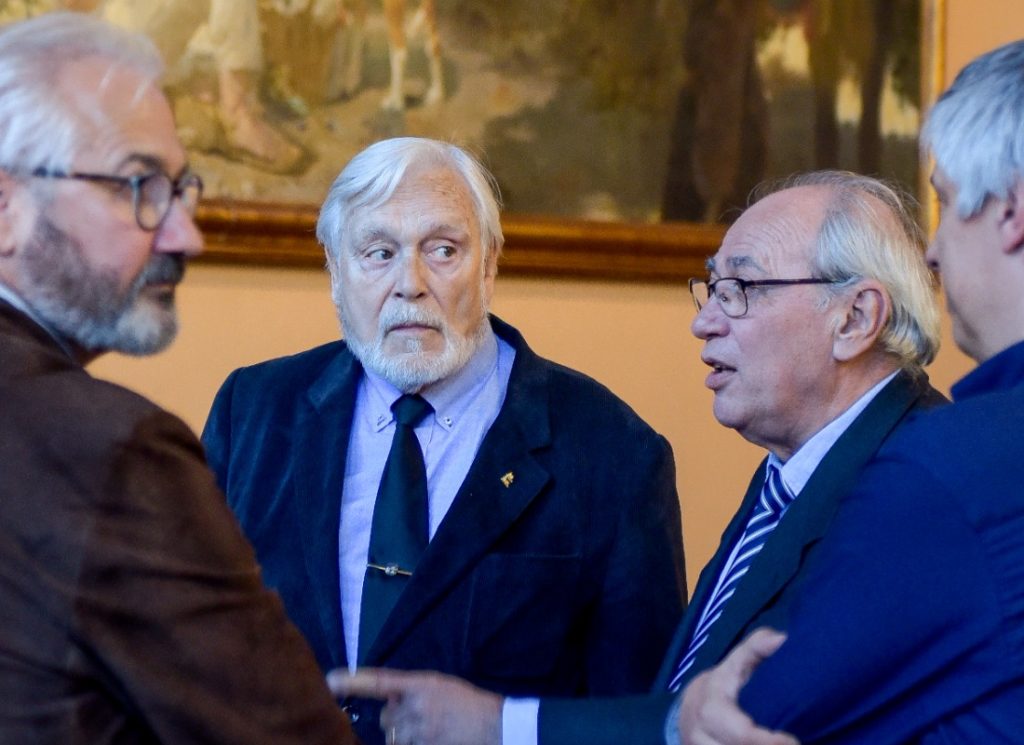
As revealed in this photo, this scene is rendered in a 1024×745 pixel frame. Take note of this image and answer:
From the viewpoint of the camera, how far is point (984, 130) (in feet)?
5.67

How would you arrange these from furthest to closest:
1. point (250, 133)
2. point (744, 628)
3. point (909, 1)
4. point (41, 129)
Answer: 1. point (909, 1)
2. point (250, 133)
3. point (744, 628)
4. point (41, 129)

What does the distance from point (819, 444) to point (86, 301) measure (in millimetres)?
1351

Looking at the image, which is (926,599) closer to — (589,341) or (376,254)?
(376,254)

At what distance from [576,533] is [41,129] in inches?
56.2

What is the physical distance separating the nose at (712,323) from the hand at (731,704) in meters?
0.90

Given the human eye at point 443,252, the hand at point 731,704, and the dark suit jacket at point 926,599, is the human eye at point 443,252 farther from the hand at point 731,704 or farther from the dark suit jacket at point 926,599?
the dark suit jacket at point 926,599

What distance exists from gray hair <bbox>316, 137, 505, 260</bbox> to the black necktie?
47cm

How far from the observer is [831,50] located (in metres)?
4.88

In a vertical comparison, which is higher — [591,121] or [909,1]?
[909,1]

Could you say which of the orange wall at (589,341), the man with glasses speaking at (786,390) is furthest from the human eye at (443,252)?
the orange wall at (589,341)

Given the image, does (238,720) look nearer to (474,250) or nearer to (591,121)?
(474,250)

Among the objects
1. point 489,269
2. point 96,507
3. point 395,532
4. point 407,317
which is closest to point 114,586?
point 96,507

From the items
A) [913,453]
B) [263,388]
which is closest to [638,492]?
[263,388]

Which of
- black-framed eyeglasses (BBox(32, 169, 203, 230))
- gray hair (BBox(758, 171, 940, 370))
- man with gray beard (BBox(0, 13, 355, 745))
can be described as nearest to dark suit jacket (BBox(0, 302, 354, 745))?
man with gray beard (BBox(0, 13, 355, 745))
